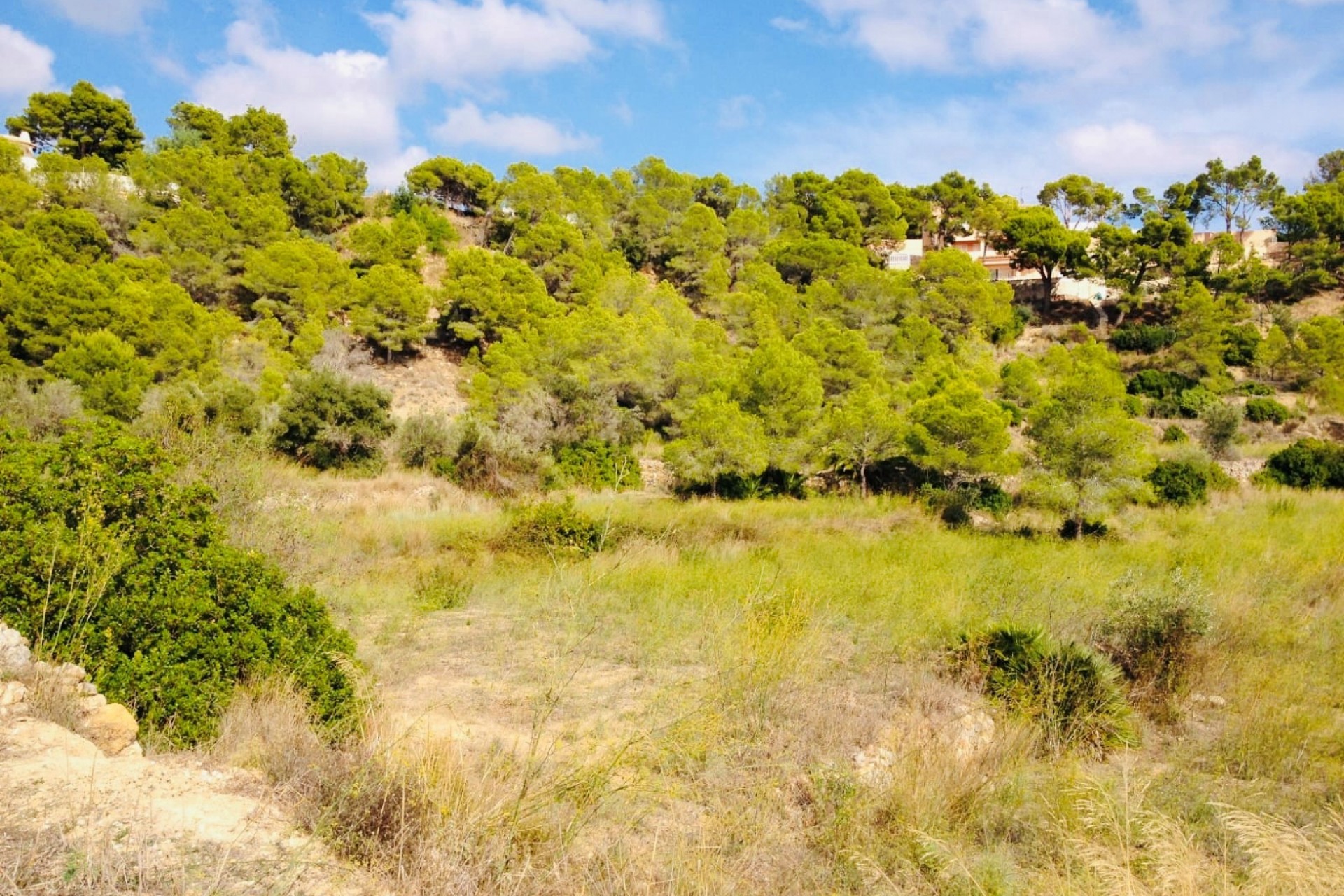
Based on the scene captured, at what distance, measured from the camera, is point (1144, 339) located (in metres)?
36.0

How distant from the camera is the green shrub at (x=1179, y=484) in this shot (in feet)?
57.0

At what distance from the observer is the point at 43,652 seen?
372 centimetres

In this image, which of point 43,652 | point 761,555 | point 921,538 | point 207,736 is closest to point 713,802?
point 207,736

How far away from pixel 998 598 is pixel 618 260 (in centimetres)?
3069

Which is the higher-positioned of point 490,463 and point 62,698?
point 62,698

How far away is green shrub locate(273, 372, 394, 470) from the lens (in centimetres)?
1864

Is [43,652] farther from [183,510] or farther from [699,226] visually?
[699,226]

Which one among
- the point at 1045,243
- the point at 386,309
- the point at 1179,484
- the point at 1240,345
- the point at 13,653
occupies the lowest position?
the point at 1179,484

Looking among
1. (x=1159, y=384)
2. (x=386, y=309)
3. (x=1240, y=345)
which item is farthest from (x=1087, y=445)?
(x=1240, y=345)

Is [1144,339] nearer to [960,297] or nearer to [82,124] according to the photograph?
[960,297]

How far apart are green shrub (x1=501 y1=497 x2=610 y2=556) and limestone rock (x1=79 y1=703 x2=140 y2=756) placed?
20.7 ft

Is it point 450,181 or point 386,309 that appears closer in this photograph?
point 386,309

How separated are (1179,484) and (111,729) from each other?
68.4ft

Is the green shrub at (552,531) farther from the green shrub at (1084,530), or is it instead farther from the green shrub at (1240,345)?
the green shrub at (1240,345)
